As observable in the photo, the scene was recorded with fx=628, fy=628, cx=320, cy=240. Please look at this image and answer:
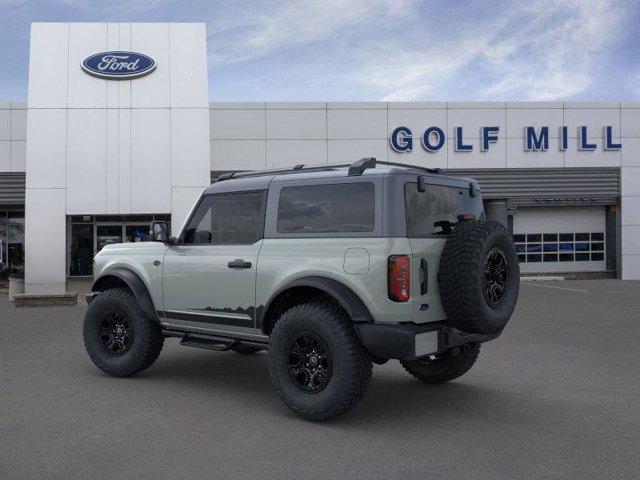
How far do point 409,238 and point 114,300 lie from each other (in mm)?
3608

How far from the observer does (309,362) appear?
17.2 ft

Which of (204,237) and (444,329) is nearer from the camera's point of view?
(444,329)

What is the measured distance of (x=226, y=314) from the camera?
596 cm

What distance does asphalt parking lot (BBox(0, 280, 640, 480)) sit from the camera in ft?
13.7

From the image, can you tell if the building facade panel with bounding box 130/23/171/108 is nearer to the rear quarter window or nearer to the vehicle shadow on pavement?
the vehicle shadow on pavement

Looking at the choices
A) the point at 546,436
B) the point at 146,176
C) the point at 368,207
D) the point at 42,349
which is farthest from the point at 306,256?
the point at 146,176

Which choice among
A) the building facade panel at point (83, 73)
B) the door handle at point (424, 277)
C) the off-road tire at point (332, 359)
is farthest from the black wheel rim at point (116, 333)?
the building facade panel at point (83, 73)

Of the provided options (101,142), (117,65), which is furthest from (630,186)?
(101,142)

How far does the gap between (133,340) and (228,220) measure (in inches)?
72.5

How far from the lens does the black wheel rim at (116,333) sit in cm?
693

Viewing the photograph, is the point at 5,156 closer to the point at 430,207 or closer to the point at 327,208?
the point at 327,208

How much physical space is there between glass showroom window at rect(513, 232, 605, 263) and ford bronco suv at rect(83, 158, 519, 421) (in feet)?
69.5

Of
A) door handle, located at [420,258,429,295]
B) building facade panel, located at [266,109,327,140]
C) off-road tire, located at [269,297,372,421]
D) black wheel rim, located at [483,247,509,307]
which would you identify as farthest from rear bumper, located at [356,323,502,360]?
building facade panel, located at [266,109,327,140]

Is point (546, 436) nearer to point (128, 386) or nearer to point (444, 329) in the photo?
point (444, 329)
